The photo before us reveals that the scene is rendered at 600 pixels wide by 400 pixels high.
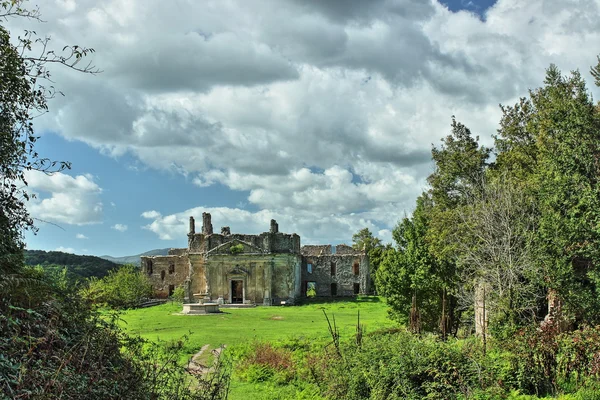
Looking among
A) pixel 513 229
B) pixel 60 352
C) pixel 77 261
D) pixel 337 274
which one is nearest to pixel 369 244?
pixel 337 274

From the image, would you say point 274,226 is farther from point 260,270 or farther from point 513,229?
point 513,229

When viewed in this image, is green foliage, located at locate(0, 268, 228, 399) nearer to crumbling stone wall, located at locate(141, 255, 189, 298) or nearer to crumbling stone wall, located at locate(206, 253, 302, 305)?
crumbling stone wall, located at locate(206, 253, 302, 305)

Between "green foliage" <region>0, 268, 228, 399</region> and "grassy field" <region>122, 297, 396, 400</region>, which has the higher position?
"green foliage" <region>0, 268, 228, 399</region>

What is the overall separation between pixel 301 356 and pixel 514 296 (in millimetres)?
7784

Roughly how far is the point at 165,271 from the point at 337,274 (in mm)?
18240

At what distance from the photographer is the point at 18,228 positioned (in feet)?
→ 28.7

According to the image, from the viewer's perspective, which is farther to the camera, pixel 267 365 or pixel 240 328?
pixel 240 328

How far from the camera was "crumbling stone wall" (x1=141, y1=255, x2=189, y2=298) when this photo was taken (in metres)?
57.1

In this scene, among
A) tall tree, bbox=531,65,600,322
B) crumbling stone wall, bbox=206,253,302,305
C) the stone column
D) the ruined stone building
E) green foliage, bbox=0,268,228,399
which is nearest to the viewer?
green foliage, bbox=0,268,228,399

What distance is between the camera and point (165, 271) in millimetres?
57281

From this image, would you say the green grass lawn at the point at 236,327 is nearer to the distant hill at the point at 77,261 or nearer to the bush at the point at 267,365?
the bush at the point at 267,365

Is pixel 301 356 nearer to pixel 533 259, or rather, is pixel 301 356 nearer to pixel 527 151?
pixel 533 259

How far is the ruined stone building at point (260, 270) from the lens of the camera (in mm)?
50094

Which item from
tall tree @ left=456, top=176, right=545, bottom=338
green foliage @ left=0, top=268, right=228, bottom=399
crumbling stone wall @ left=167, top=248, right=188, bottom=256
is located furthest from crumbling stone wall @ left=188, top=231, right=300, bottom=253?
green foliage @ left=0, top=268, right=228, bottom=399
